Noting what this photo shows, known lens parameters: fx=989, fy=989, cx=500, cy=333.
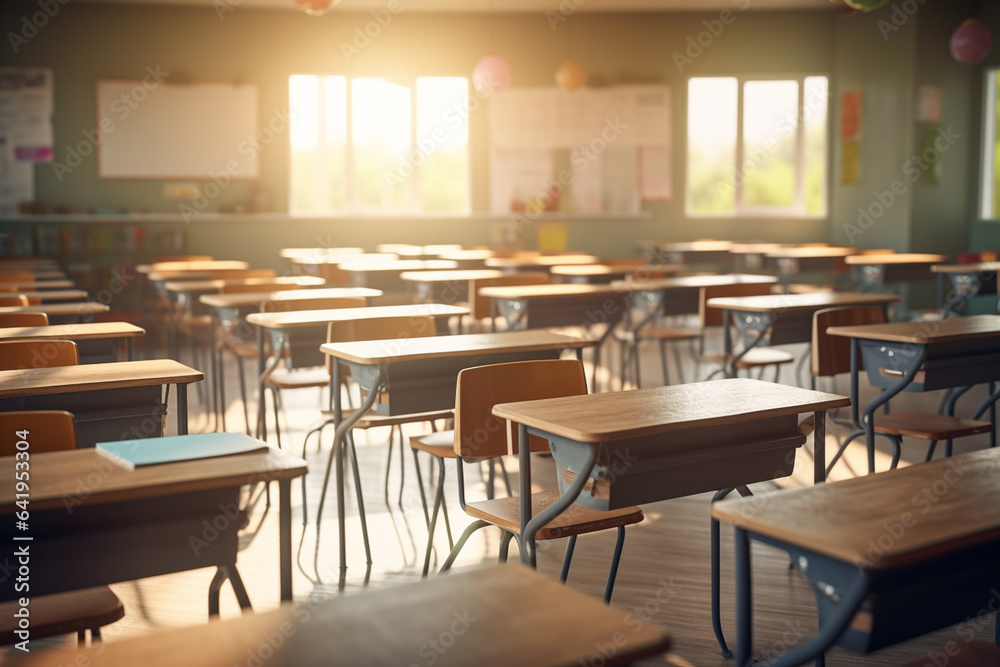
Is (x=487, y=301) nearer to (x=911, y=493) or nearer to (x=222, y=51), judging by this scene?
(x=911, y=493)

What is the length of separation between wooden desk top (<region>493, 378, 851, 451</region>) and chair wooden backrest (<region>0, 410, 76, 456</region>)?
0.90 m

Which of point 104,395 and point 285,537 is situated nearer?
point 285,537

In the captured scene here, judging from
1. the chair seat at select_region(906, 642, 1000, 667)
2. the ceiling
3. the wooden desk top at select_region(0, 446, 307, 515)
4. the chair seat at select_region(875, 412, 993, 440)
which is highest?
the ceiling

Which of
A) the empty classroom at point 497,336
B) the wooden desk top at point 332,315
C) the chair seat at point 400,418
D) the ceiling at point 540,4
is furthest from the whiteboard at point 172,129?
the chair seat at point 400,418

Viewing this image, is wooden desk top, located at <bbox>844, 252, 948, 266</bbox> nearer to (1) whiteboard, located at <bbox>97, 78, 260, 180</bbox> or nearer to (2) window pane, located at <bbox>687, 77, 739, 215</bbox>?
(2) window pane, located at <bbox>687, 77, 739, 215</bbox>

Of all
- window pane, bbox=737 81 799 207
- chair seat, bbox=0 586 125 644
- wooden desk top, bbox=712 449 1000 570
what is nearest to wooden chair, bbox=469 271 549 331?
chair seat, bbox=0 586 125 644

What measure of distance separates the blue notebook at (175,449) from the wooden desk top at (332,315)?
1.84m

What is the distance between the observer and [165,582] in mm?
3072

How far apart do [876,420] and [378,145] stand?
8.21 meters

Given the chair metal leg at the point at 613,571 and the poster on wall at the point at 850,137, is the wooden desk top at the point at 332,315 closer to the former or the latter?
the chair metal leg at the point at 613,571

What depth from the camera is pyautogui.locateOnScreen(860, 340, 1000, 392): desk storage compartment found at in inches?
134

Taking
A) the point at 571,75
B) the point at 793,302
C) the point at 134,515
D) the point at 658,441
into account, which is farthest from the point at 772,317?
the point at 571,75

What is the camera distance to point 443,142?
36.3 feet

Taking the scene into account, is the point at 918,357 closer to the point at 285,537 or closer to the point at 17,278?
the point at 285,537
